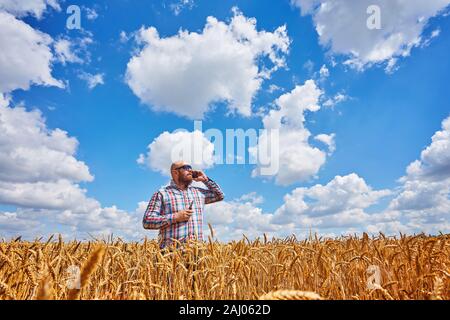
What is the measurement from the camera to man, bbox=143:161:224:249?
542 cm

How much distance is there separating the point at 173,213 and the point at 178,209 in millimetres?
169

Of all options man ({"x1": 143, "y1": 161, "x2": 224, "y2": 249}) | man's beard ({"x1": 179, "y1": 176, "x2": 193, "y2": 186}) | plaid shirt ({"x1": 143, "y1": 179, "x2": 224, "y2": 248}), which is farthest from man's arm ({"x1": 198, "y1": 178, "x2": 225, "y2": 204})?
man's beard ({"x1": 179, "y1": 176, "x2": 193, "y2": 186})

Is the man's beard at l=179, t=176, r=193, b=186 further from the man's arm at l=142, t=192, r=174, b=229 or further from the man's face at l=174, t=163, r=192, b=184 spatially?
the man's arm at l=142, t=192, r=174, b=229

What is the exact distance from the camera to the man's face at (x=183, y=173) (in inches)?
230

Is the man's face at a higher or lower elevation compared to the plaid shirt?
higher

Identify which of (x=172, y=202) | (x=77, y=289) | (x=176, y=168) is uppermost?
(x=176, y=168)

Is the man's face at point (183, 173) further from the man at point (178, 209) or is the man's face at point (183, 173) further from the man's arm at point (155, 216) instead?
the man's arm at point (155, 216)

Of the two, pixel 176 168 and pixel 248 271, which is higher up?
pixel 176 168

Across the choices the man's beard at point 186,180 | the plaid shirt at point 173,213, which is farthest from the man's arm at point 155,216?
the man's beard at point 186,180

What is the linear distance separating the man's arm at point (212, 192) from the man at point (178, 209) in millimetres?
75

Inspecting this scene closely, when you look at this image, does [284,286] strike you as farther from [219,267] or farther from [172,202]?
[172,202]
